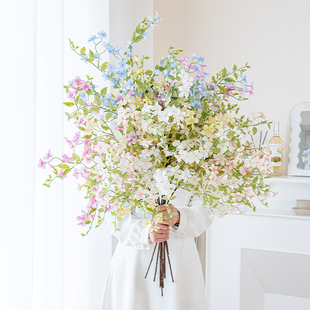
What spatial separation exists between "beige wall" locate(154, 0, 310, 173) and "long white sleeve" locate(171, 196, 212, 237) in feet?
2.92

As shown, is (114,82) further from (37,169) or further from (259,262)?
(259,262)

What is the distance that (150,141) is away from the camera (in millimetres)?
786

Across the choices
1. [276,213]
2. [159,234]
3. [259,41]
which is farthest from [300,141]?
[159,234]

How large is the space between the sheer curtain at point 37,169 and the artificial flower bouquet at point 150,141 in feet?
0.61

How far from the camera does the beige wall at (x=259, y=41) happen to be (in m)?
1.83

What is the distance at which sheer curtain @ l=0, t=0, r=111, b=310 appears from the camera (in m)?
0.91

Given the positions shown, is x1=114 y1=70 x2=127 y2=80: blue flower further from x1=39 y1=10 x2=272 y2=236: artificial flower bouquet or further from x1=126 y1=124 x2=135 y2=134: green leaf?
x1=126 y1=124 x2=135 y2=134: green leaf

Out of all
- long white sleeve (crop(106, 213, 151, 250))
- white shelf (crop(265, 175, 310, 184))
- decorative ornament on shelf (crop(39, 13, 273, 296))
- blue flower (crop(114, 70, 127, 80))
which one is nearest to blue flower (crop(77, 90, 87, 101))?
decorative ornament on shelf (crop(39, 13, 273, 296))

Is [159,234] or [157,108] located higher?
[157,108]

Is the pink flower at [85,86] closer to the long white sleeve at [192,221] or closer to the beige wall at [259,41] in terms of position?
the long white sleeve at [192,221]

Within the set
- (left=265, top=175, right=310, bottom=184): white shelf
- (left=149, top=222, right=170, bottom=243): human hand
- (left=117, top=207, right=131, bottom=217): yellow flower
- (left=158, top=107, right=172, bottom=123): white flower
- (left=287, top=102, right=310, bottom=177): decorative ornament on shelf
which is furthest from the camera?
(left=287, top=102, right=310, bottom=177): decorative ornament on shelf

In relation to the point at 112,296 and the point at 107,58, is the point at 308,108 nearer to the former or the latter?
the point at 107,58

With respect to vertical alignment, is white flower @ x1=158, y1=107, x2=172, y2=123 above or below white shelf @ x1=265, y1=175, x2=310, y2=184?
above

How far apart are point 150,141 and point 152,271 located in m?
0.58
